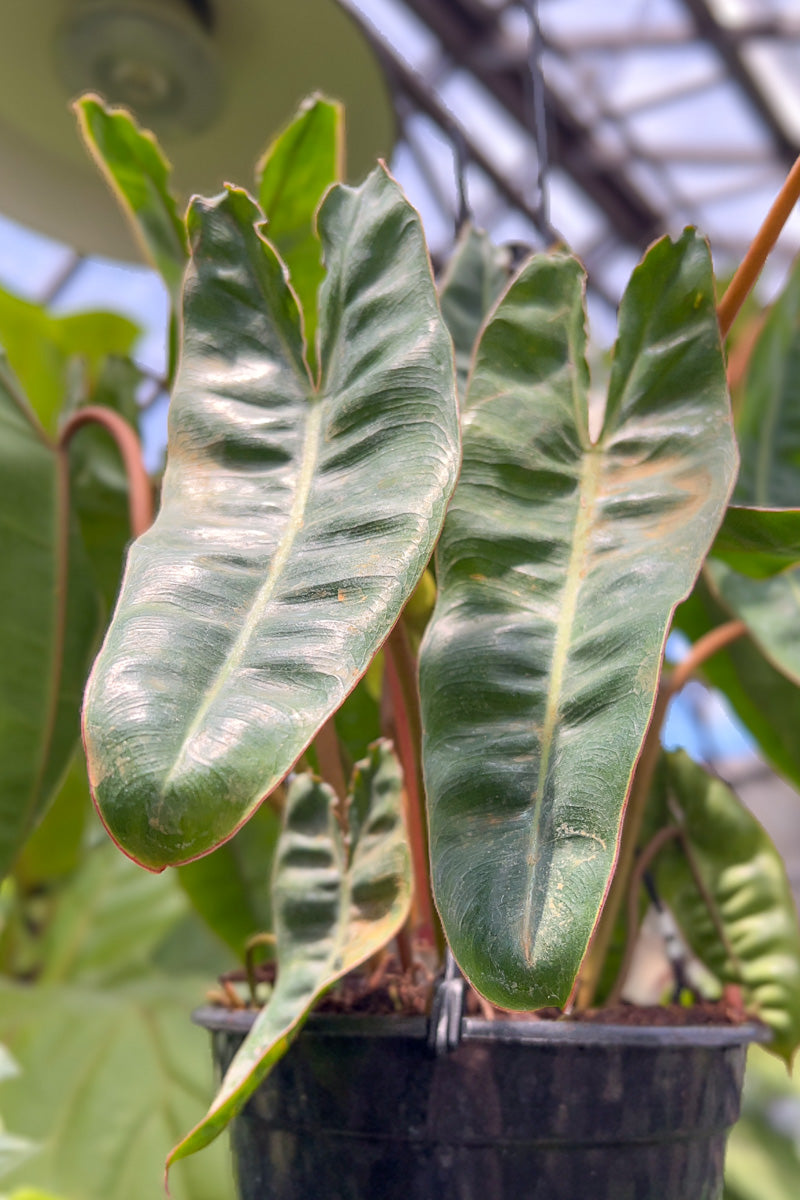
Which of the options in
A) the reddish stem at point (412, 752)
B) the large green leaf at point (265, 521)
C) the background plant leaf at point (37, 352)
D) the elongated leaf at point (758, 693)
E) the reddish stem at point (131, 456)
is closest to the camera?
the large green leaf at point (265, 521)

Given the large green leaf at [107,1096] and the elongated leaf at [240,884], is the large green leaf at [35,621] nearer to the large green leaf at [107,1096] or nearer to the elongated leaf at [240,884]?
the elongated leaf at [240,884]

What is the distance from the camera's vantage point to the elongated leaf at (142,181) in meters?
0.79

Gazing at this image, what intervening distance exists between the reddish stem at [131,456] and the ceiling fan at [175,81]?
54 centimetres

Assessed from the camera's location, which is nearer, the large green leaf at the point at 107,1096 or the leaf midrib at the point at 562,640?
the leaf midrib at the point at 562,640

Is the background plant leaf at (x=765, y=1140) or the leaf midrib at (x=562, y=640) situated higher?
the leaf midrib at (x=562, y=640)

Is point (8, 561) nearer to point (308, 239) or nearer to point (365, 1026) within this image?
point (308, 239)

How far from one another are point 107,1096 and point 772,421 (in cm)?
100

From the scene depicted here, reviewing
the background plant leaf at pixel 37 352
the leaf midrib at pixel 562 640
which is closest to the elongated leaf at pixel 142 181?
the leaf midrib at pixel 562 640

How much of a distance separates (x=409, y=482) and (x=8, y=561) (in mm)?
476

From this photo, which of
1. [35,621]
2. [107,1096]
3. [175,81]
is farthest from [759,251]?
[107,1096]

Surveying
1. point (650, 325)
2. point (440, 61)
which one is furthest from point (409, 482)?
point (440, 61)

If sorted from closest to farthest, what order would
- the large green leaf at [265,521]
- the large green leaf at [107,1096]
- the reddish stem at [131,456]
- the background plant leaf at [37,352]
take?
the large green leaf at [265,521]
the reddish stem at [131,456]
the large green leaf at [107,1096]
the background plant leaf at [37,352]

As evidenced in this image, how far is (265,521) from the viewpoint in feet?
1.52

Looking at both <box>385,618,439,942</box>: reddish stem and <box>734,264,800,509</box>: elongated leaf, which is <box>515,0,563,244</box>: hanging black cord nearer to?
<box>734,264,800,509</box>: elongated leaf
